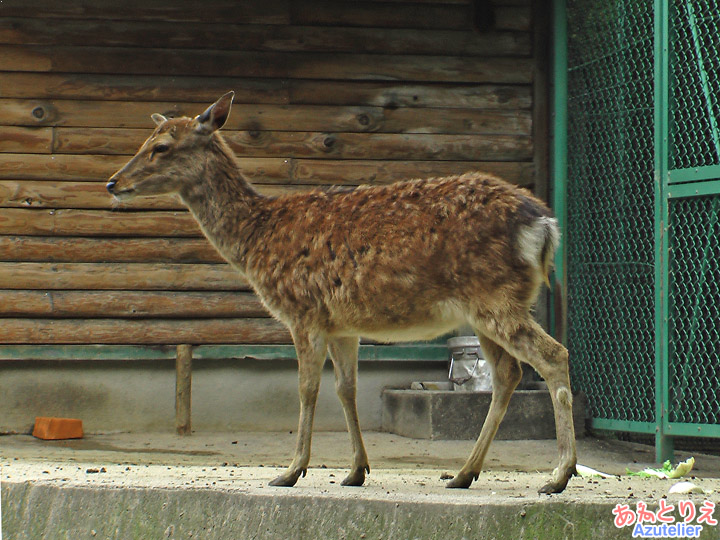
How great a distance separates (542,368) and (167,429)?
516 cm

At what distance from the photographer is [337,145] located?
30.5 feet

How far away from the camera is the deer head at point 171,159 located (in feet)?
18.0

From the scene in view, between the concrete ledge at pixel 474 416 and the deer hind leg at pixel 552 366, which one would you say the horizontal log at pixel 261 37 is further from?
the deer hind leg at pixel 552 366

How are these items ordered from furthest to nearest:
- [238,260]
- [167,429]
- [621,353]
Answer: [167,429]
[621,353]
[238,260]

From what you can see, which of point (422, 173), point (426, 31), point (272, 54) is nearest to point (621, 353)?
point (422, 173)

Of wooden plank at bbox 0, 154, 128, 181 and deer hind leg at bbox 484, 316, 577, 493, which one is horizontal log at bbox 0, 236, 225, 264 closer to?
wooden plank at bbox 0, 154, 128, 181

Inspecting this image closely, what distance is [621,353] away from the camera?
27.4 ft

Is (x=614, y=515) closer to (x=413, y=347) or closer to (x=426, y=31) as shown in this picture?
(x=413, y=347)

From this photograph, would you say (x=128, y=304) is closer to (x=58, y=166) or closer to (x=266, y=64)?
(x=58, y=166)

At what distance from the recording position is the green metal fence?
748cm

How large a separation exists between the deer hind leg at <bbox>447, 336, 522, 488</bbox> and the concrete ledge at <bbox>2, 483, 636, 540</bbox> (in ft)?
1.82

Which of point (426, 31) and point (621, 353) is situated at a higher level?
point (426, 31)

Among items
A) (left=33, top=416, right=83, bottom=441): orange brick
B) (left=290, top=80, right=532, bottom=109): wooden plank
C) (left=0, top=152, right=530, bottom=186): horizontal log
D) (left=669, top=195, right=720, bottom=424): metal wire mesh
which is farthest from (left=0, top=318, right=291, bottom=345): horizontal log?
(left=669, top=195, right=720, bottom=424): metal wire mesh

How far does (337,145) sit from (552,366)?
5.09 meters
